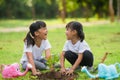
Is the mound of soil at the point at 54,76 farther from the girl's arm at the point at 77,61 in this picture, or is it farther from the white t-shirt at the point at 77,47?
the white t-shirt at the point at 77,47

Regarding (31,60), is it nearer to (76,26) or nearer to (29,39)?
(29,39)

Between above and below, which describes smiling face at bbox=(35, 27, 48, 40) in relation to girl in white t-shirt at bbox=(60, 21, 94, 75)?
above

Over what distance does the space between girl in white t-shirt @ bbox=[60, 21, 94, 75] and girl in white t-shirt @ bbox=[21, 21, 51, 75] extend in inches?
16.7

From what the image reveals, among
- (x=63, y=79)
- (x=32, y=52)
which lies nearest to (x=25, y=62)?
(x=32, y=52)

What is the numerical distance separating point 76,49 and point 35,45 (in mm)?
876

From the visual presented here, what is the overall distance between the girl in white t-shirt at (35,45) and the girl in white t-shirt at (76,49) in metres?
0.42

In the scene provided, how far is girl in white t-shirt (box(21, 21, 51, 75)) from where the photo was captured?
720 centimetres

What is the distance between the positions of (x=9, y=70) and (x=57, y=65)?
4.98ft

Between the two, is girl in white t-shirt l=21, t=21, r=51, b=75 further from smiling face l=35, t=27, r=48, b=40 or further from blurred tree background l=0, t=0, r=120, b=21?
blurred tree background l=0, t=0, r=120, b=21

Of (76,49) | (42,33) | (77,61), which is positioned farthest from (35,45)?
(77,61)

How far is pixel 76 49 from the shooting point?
23.8 ft

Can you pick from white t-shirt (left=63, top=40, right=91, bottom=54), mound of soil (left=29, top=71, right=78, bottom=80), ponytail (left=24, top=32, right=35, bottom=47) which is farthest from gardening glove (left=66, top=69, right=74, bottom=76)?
ponytail (left=24, top=32, right=35, bottom=47)

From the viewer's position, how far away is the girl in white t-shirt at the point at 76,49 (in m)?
7.03

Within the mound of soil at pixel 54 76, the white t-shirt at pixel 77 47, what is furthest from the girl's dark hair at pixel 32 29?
the mound of soil at pixel 54 76
